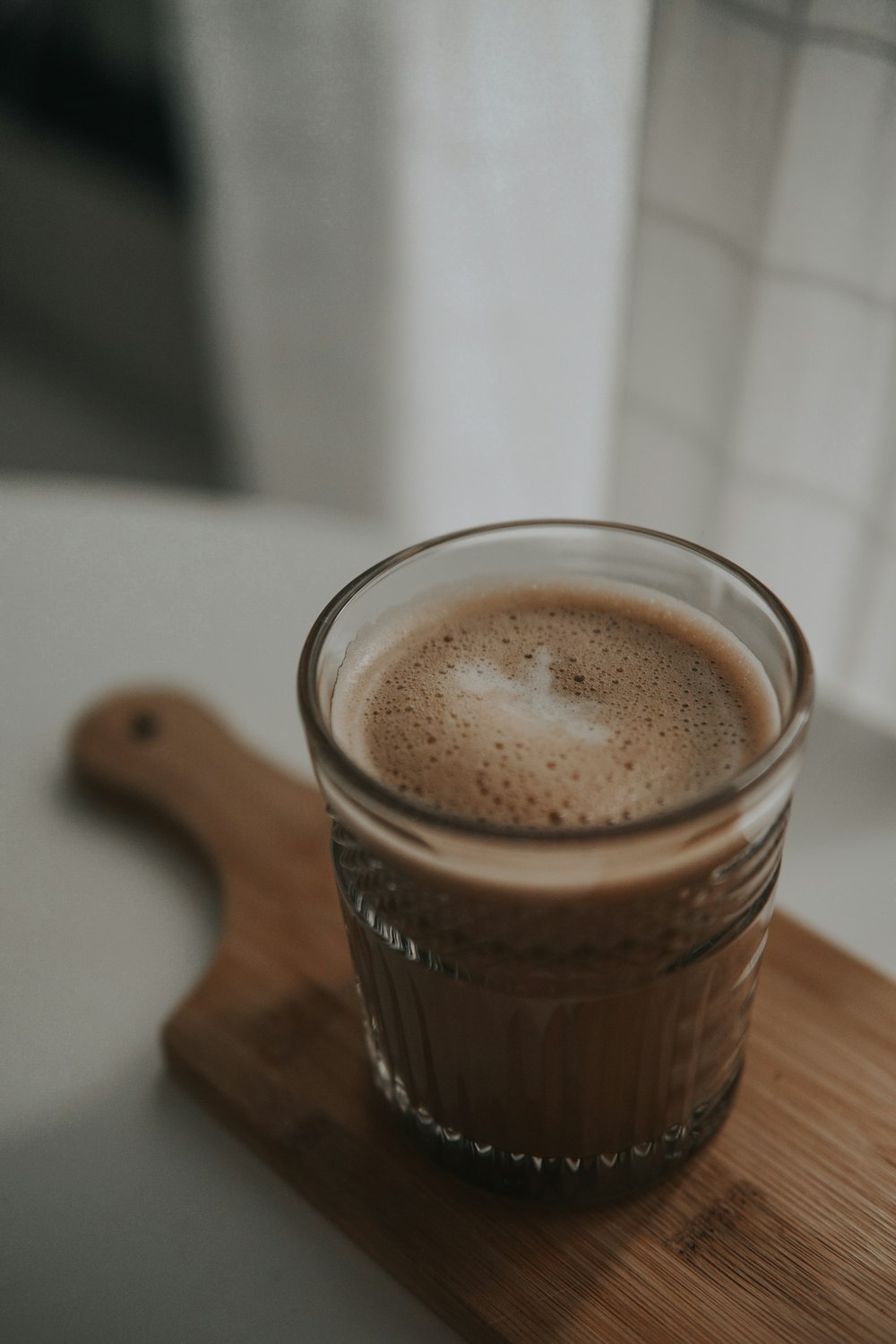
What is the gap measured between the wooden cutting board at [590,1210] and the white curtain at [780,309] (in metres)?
0.37

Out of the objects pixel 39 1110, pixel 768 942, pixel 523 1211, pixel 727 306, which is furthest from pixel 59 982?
pixel 727 306

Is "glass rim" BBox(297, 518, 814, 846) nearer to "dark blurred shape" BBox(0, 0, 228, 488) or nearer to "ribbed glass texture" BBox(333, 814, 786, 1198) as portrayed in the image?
"ribbed glass texture" BBox(333, 814, 786, 1198)

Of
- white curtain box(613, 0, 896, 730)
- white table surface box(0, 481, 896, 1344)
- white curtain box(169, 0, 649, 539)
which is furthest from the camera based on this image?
white curtain box(169, 0, 649, 539)

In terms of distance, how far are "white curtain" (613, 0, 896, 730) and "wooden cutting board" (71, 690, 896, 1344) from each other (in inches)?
14.6

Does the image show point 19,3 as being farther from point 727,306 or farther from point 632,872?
point 632,872

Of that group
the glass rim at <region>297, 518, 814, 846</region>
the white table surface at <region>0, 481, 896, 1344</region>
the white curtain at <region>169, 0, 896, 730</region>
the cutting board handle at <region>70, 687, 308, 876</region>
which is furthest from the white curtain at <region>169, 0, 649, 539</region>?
the glass rim at <region>297, 518, 814, 846</region>

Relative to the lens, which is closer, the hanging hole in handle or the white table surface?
the white table surface

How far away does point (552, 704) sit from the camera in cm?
57

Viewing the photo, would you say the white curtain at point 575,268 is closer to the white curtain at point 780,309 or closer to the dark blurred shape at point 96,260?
the white curtain at point 780,309

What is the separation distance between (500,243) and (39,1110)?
1138 mm

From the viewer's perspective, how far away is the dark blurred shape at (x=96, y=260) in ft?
7.32

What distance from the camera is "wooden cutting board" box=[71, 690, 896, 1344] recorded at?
538mm

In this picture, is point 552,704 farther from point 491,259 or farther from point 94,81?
point 94,81

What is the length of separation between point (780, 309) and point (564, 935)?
28.1 inches
